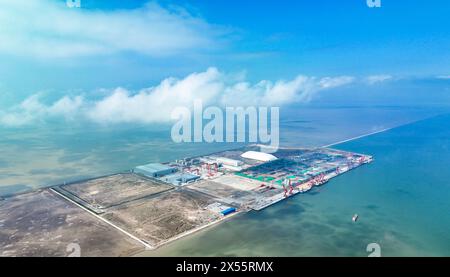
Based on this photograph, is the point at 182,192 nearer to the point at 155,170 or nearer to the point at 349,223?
the point at 155,170

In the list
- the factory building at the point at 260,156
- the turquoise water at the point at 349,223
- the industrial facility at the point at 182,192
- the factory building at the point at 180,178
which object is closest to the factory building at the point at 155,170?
the industrial facility at the point at 182,192

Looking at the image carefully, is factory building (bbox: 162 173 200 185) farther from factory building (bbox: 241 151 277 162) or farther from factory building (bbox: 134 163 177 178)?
factory building (bbox: 241 151 277 162)

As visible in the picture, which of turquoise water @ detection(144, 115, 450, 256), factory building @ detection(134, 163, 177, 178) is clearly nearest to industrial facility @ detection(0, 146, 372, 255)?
factory building @ detection(134, 163, 177, 178)

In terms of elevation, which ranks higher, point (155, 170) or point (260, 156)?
point (260, 156)

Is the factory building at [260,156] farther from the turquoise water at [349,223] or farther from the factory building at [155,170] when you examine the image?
the factory building at [155,170]

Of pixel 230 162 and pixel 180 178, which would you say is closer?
pixel 180 178

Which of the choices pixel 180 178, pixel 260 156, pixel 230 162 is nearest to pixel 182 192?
pixel 180 178
